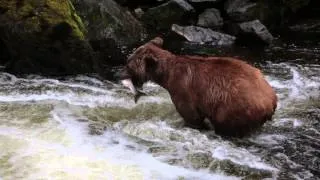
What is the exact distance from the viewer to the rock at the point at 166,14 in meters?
14.6

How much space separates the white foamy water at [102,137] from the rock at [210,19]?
488 centimetres

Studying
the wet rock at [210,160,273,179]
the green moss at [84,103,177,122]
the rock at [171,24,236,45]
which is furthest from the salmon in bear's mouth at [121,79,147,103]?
the rock at [171,24,236,45]

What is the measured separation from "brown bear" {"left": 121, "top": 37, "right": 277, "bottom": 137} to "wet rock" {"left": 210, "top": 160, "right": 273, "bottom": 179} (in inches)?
28.6

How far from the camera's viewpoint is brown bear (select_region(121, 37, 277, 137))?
727 centimetres

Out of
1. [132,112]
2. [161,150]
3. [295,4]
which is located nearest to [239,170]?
[161,150]

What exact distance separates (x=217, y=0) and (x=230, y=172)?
9.31 m

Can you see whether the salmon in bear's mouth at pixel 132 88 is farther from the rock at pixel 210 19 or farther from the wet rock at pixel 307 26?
the wet rock at pixel 307 26

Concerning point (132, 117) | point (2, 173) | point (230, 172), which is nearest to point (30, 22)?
point (132, 117)

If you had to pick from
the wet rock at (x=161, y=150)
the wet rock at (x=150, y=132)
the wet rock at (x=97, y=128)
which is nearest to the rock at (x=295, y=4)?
the wet rock at (x=150, y=132)

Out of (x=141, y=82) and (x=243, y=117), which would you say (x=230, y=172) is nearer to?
(x=243, y=117)

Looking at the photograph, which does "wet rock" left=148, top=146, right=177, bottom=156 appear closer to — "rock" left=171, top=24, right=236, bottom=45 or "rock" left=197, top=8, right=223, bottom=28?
"rock" left=171, top=24, right=236, bottom=45

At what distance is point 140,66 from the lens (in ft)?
25.7

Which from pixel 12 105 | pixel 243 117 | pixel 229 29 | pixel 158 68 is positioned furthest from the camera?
pixel 229 29

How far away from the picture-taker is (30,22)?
10031mm
